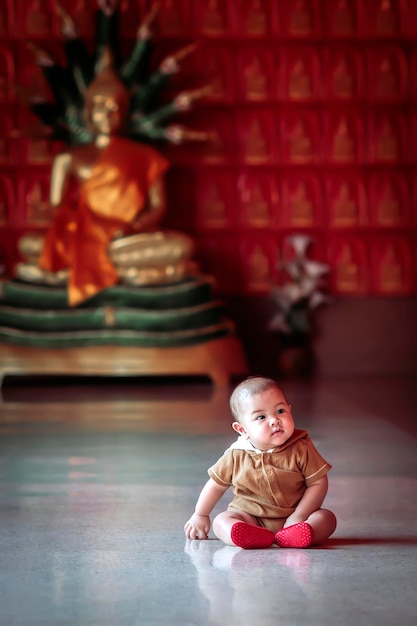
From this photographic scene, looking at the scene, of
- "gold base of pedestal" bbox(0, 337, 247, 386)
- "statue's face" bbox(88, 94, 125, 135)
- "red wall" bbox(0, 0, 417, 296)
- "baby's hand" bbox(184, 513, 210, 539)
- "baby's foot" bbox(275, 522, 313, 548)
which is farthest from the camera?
"red wall" bbox(0, 0, 417, 296)

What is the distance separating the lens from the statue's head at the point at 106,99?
17.9 feet

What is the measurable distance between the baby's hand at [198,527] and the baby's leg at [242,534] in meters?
0.05

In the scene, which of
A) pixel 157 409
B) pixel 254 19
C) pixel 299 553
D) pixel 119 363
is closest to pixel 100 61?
pixel 254 19

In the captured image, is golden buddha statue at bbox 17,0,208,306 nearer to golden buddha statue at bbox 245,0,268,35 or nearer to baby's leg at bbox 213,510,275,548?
golden buddha statue at bbox 245,0,268,35

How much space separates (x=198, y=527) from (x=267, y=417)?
252 mm

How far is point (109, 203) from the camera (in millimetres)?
5387

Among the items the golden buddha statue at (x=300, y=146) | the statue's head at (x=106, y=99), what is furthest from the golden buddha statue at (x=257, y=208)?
the statue's head at (x=106, y=99)

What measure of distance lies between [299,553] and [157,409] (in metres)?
2.27

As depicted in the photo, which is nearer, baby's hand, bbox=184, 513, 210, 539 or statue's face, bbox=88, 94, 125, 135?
Answer: baby's hand, bbox=184, 513, 210, 539

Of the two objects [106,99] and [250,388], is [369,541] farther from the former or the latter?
[106,99]

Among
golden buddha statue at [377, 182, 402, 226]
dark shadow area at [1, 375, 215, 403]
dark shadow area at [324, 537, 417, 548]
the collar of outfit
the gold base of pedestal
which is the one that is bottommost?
dark shadow area at [1, 375, 215, 403]

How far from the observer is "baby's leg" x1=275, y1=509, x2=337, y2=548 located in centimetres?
167

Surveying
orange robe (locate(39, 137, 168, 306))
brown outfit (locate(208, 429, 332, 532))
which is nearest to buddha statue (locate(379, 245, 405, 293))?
orange robe (locate(39, 137, 168, 306))

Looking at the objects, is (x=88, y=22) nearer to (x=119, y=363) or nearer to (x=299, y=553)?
(x=119, y=363)
